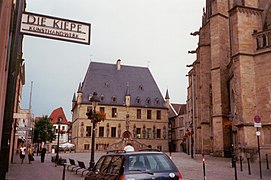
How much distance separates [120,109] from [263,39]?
42.8 metres

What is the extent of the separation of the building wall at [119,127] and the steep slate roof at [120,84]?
190 centimetres

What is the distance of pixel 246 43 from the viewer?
2255 centimetres

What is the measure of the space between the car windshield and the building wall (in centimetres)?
4917

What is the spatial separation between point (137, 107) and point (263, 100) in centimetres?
4312

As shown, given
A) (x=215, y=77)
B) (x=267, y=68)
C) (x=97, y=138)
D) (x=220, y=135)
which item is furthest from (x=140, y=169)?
(x=97, y=138)

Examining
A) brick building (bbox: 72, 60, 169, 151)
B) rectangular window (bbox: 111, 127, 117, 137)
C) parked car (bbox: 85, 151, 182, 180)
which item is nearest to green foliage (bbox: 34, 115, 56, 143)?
brick building (bbox: 72, 60, 169, 151)

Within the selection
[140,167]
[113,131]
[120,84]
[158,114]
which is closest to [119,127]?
[113,131]

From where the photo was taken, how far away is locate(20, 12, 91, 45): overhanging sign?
169 inches

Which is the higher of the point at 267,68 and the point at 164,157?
the point at 267,68

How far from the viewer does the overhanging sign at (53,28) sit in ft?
14.1

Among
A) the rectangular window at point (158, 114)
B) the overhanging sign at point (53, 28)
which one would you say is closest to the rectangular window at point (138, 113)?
the rectangular window at point (158, 114)

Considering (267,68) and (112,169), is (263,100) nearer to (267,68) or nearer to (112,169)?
(267,68)

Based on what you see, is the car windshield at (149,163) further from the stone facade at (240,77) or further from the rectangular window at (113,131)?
the rectangular window at (113,131)

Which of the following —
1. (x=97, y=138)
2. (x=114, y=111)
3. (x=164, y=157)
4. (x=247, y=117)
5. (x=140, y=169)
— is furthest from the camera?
(x=114, y=111)
